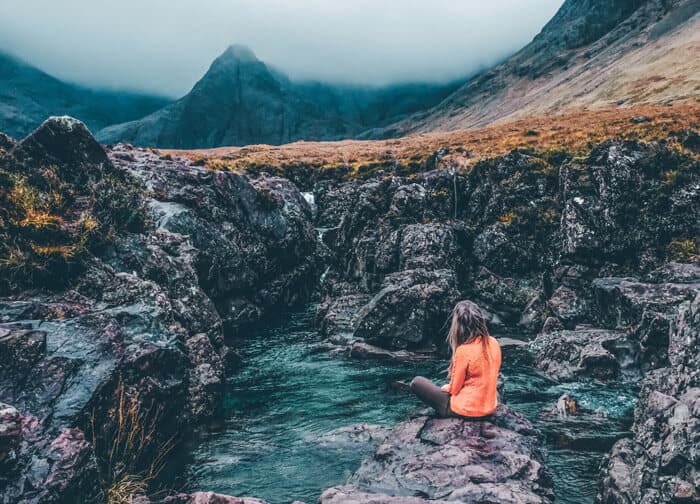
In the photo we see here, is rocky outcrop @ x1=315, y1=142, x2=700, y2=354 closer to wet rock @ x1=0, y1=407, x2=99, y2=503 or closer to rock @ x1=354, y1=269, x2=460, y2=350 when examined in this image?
rock @ x1=354, y1=269, x2=460, y2=350

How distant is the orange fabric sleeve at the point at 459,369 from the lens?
37.4ft

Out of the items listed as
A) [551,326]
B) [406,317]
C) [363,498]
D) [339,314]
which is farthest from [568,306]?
[363,498]

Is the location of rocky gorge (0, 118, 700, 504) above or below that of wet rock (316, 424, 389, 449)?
above

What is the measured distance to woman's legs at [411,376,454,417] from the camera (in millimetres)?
12078

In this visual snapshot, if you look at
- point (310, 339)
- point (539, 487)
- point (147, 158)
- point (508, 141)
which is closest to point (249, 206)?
point (147, 158)

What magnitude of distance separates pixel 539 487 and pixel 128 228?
2101 centimetres

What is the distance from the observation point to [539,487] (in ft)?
32.6

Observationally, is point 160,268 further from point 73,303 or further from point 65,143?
point 65,143

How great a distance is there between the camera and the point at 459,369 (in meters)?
11.5

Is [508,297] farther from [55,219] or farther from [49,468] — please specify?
[49,468]

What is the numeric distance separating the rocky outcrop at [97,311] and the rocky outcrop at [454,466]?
21.6 ft

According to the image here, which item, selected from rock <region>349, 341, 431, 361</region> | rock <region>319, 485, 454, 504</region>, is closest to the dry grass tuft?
rock <region>319, 485, 454, 504</region>

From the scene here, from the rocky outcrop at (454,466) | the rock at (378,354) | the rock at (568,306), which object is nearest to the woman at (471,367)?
the rocky outcrop at (454,466)

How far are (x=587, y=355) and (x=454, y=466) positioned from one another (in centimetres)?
1460
